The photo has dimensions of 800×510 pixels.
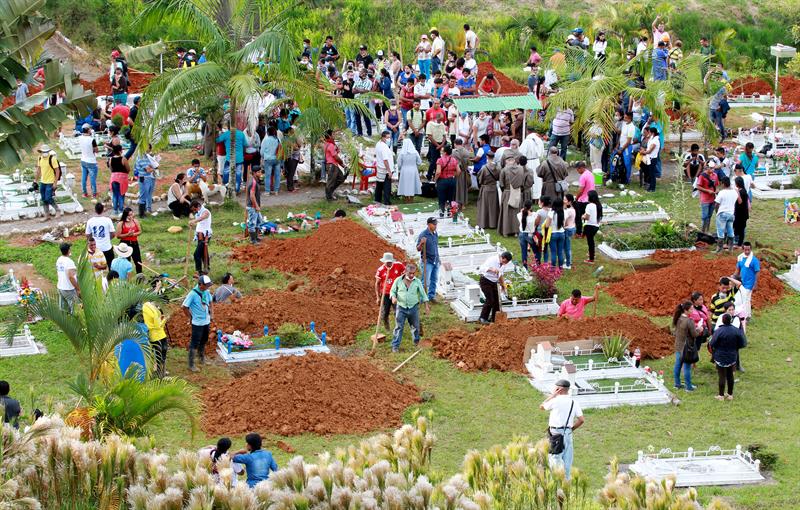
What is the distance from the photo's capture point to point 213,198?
26.2 meters

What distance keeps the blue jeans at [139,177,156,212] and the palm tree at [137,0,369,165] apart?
0.79 m

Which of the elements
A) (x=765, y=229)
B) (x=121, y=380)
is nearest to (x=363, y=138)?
(x=765, y=229)

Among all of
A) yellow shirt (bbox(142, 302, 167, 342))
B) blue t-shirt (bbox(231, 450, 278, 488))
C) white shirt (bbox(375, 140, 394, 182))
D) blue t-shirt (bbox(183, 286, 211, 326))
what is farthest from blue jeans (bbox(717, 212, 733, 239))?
blue t-shirt (bbox(231, 450, 278, 488))

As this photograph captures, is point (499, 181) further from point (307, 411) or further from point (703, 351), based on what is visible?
point (307, 411)

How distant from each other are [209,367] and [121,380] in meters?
4.40

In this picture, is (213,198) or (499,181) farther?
(213,198)

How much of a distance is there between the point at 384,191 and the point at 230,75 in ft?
12.2

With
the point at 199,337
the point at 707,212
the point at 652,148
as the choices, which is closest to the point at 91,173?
the point at 199,337

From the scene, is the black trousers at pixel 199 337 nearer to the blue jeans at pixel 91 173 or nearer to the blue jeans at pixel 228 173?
the blue jeans at pixel 228 173

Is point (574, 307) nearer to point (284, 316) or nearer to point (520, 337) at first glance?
point (520, 337)

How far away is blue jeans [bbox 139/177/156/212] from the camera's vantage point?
80.0 feet

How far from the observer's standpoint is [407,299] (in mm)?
18188

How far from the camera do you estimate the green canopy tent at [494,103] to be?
2705 centimetres

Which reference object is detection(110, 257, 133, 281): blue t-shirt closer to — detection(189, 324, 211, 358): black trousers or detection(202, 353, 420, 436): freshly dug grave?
detection(189, 324, 211, 358): black trousers
